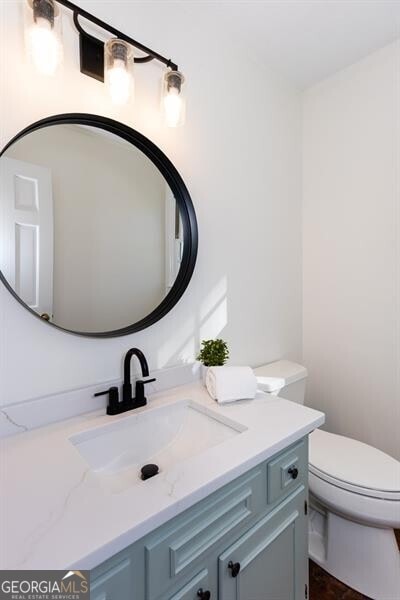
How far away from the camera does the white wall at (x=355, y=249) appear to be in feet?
5.17

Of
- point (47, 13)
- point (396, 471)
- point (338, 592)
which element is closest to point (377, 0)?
point (47, 13)

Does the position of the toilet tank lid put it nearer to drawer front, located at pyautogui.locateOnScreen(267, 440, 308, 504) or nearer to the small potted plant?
A: the small potted plant

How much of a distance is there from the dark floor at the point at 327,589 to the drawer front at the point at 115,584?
3.67 ft

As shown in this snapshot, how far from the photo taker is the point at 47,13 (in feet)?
2.78

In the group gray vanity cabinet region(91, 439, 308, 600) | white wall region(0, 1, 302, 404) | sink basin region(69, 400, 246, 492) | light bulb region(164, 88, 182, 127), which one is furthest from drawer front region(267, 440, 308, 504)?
light bulb region(164, 88, 182, 127)

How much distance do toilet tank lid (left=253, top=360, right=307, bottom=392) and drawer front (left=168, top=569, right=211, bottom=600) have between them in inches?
31.9

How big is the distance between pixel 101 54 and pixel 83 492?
1.34 m

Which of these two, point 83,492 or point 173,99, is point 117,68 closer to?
point 173,99

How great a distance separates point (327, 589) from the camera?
124 cm

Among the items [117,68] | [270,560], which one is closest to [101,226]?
[117,68]

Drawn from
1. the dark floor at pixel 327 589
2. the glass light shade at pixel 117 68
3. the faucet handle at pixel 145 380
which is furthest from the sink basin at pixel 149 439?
the glass light shade at pixel 117 68

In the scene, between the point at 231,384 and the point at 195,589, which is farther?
the point at 231,384

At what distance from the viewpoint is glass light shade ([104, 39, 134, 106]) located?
0.99 meters

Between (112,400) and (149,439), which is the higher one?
(112,400)
